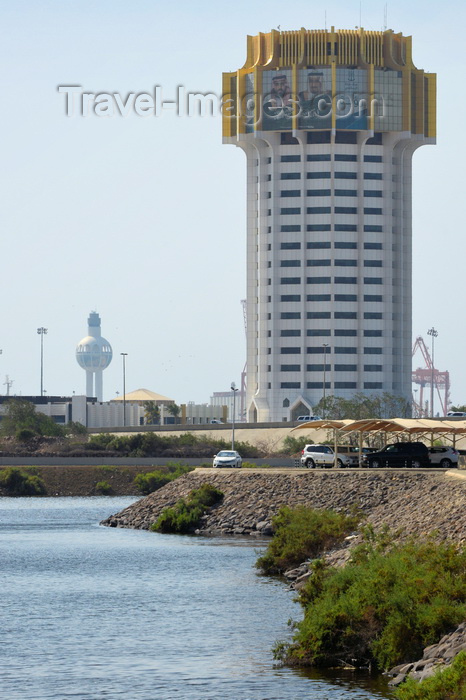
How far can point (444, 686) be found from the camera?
2736 centimetres

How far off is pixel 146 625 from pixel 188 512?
133ft

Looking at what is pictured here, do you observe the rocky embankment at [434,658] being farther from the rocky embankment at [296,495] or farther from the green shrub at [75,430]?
the green shrub at [75,430]

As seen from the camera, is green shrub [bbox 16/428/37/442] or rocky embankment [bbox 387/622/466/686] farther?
green shrub [bbox 16/428/37/442]

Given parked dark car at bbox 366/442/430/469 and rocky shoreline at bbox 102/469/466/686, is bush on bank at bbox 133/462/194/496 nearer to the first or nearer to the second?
rocky shoreline at bbox 102/469/466/686

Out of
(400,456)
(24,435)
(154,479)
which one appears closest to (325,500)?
(400,456)

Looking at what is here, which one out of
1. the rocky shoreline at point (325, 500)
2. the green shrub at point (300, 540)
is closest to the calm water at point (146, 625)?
the green shrub at point (300, 540)

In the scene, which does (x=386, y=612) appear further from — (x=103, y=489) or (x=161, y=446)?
(x=161, y=446)

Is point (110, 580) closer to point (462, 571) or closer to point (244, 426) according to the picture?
point (462, 571)

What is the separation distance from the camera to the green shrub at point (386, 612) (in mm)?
34094

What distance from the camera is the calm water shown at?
110 ft

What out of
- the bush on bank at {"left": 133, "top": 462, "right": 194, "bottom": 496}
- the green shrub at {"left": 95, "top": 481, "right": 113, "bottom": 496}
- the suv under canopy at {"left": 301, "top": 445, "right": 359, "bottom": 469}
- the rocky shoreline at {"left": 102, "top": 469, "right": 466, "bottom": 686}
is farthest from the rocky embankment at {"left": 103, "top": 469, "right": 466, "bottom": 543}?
the green shrub at {"left": 95, "top": 481, "right": 113, "bottom": 496}

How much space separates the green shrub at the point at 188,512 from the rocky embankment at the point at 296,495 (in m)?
0.68

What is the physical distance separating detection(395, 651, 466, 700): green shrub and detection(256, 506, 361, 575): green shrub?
3044 centimetres

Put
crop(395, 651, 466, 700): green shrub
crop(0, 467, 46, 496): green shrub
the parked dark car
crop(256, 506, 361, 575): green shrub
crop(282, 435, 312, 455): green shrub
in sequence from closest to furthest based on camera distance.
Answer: crop(395, 651, 466, 700): green shrub → crop(256, 506, 361, 575): green shrub → the parked dark car → crop(0, 467, 46, 496): green shrub → crop(282, 435, 312, 455): green shrub
